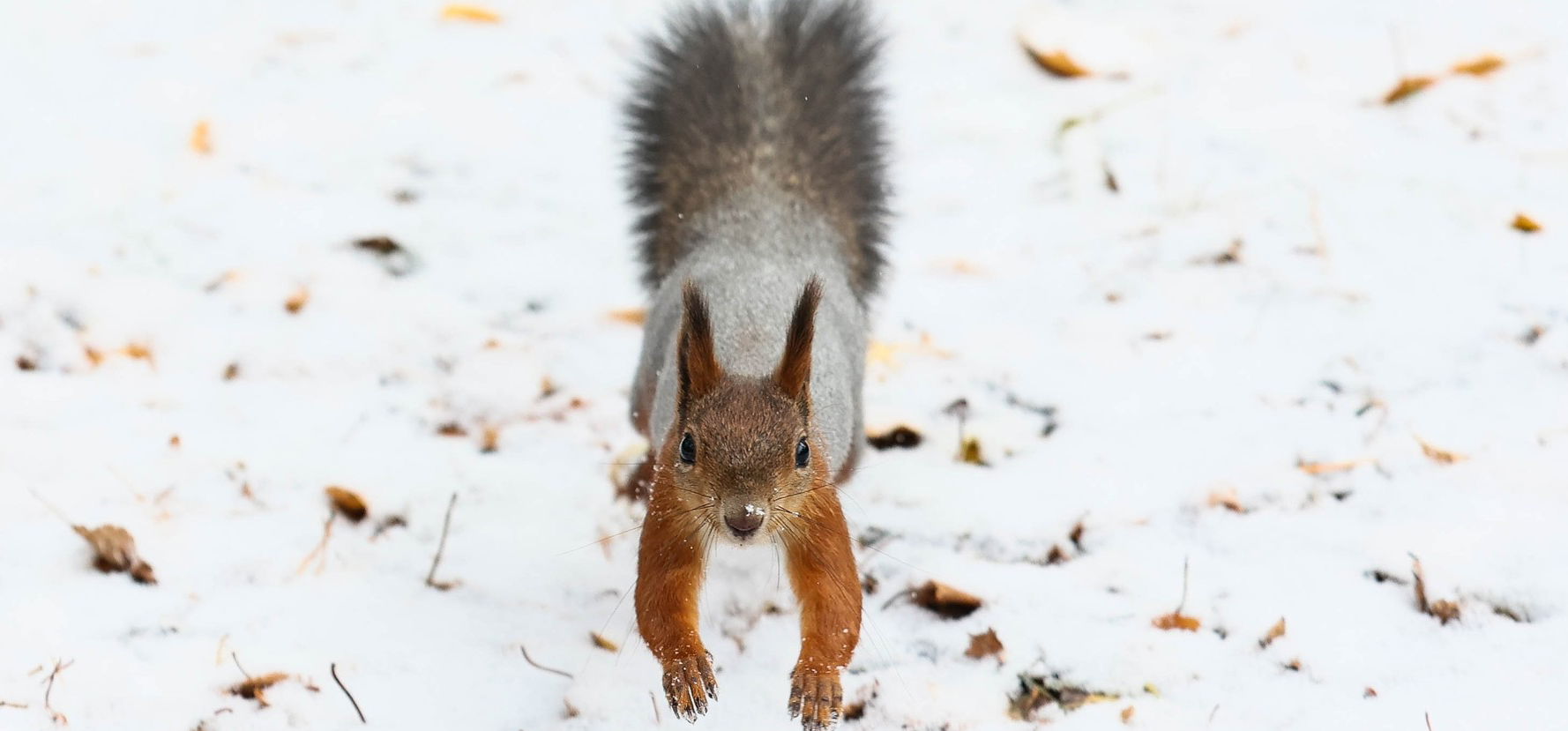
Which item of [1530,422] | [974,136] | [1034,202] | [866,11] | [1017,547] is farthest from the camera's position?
[974,136]

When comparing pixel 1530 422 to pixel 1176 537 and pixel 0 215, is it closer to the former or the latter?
pixel 1176 537

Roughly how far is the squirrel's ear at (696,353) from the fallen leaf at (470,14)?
8.84 ft

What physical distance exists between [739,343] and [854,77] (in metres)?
0.97

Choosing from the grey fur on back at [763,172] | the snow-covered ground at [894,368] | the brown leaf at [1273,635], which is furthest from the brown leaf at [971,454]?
the brown leaf at [1273,635]

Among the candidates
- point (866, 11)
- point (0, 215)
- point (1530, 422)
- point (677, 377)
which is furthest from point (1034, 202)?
point (0, 215)

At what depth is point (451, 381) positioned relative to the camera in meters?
2.99

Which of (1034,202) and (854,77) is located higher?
(854,77)

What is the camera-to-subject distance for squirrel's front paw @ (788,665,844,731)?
77.9 inches

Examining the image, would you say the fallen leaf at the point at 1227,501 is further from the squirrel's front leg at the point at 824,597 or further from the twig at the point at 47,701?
the twig at the point at 47,701

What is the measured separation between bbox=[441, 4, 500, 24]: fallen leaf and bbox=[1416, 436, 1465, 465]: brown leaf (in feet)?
10.0

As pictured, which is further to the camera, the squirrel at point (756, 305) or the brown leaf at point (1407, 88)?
the brown leaf at point (1407, 88)

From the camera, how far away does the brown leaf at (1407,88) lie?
12.8ft

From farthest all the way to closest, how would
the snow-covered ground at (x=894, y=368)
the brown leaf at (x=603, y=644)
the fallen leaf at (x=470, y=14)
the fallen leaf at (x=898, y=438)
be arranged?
the fallen leaf at (x=470, y=14), the fallen leaf at (x=898, y=438), the brown leaf at (x=603, y=644), the snow-covered ground at (x=894, y=368)

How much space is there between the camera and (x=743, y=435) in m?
2.00
